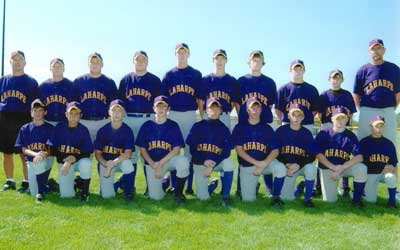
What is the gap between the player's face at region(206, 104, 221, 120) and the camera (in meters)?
6.10

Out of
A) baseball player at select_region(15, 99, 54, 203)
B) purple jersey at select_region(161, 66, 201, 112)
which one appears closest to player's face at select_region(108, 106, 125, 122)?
purple jersey at select_region(161, 66, 201, 112)

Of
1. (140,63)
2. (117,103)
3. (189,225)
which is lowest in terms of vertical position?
(189,225)

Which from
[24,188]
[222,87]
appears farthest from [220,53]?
[24,188]

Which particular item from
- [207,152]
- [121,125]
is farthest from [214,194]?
[121,125]

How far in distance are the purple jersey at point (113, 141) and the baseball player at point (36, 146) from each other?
77 cm

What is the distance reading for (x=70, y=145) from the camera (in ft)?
20.3

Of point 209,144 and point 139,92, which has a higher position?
point 139,92

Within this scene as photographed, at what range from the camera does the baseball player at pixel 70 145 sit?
6153 millimetres

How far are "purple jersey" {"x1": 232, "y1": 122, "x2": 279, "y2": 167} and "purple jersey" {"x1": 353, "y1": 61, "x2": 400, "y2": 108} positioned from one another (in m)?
1.58

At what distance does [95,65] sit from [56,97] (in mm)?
776

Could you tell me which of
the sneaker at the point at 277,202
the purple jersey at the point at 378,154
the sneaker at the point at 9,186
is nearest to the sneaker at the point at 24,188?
the sneaker at the point at 9,186

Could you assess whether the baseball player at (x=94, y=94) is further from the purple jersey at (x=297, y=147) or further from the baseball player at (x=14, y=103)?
the purple jersey at (x=297, y=147)

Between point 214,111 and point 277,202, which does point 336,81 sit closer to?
point 214,111

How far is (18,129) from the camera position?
6840 millimetres
